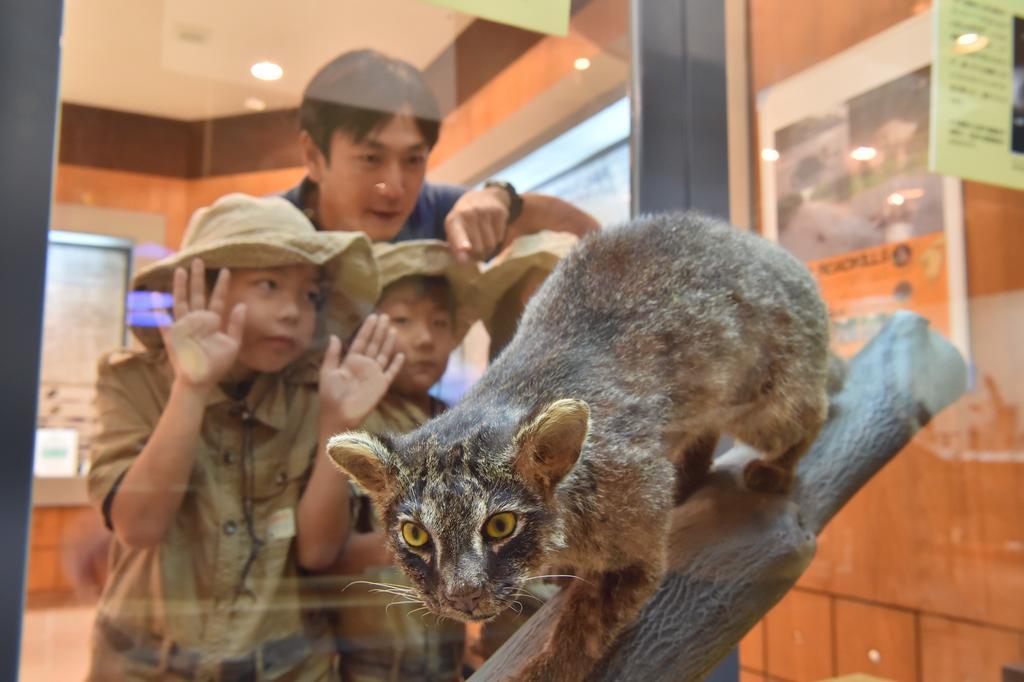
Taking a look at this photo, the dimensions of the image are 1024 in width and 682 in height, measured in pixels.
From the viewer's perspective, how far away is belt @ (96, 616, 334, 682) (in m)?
0.97

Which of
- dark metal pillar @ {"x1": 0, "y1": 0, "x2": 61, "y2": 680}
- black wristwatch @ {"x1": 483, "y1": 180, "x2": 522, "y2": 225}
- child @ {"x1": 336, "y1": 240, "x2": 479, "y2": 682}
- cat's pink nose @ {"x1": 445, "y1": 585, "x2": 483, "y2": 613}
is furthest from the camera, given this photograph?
black wristwatch @ {"x1": 483, "y1": 180, "x2": 522, "y2": 225}

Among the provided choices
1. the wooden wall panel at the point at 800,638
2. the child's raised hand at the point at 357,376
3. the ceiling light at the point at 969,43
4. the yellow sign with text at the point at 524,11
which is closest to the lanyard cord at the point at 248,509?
the child's raised hand at the point at 357,376

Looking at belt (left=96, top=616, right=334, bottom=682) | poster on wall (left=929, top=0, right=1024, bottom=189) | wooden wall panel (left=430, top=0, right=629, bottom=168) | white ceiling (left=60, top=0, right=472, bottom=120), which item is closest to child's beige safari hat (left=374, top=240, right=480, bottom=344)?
wooden wall panel (left=430, top=0, right=629, bottom=168)

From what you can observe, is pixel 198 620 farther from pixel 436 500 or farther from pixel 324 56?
pixel 324 56

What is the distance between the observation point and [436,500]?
72 centimetres

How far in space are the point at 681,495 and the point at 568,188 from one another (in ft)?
1.58

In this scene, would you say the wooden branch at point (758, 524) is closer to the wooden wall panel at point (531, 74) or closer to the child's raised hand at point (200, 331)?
the child's raised hand at point (200, 331)

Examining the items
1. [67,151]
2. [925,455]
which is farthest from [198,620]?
[925,455]

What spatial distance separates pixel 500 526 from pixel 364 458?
5.7 inches

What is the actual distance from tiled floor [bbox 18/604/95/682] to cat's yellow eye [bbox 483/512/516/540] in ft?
1.71

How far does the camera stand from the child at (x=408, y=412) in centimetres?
102

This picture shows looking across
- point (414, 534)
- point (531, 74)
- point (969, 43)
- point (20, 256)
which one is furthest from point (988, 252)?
point (20, 256)

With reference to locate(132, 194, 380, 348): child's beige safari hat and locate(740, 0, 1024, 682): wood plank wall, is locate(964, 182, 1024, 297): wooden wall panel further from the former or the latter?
locate(132, 194, 380, 348): child's beige safari hat

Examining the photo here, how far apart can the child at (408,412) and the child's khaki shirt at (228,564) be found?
6cm
